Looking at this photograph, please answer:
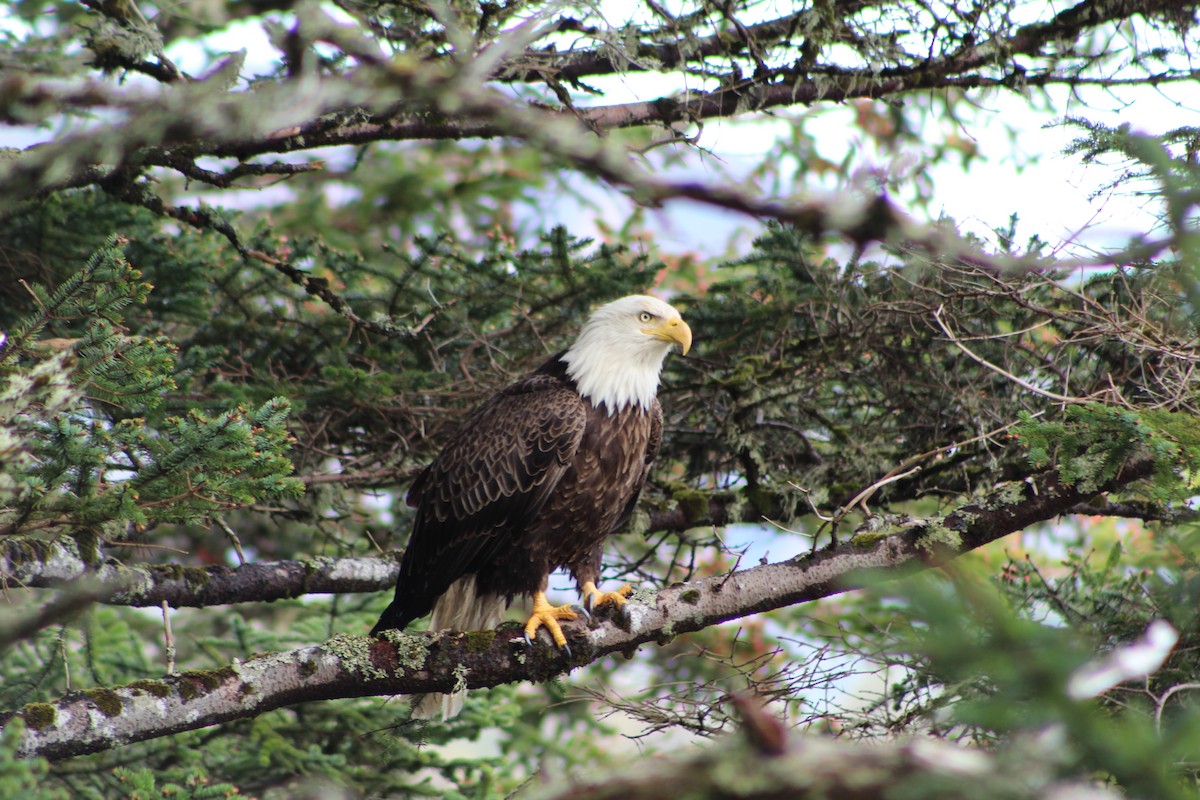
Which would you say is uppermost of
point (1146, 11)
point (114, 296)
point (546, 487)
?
point (1146, 11)

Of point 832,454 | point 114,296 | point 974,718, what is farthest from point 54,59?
point 974,718

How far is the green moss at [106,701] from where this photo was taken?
10.7 feet

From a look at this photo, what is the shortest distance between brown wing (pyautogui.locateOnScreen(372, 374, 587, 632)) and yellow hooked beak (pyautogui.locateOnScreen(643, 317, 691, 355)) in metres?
0.50

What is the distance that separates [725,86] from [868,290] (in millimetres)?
1185

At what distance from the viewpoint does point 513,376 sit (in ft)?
17.4

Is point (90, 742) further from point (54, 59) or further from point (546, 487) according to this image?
point (54, 59)

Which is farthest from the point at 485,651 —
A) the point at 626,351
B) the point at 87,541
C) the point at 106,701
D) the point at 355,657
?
the point at 626,351

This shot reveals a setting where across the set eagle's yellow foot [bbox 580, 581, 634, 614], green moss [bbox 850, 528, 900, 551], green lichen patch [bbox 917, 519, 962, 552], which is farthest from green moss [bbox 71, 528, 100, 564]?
green lichen patch [bbox 917, 519, 962, 552]

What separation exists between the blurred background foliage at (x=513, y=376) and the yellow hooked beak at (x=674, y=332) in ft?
0.95

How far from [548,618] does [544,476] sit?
0.68 meters

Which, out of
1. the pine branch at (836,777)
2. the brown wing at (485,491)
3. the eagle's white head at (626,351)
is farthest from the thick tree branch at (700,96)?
the pine branch at (836,777)

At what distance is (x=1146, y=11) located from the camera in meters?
4.28

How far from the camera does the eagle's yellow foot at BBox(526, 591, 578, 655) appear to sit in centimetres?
399

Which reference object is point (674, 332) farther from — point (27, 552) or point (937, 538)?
point (27, 552)
